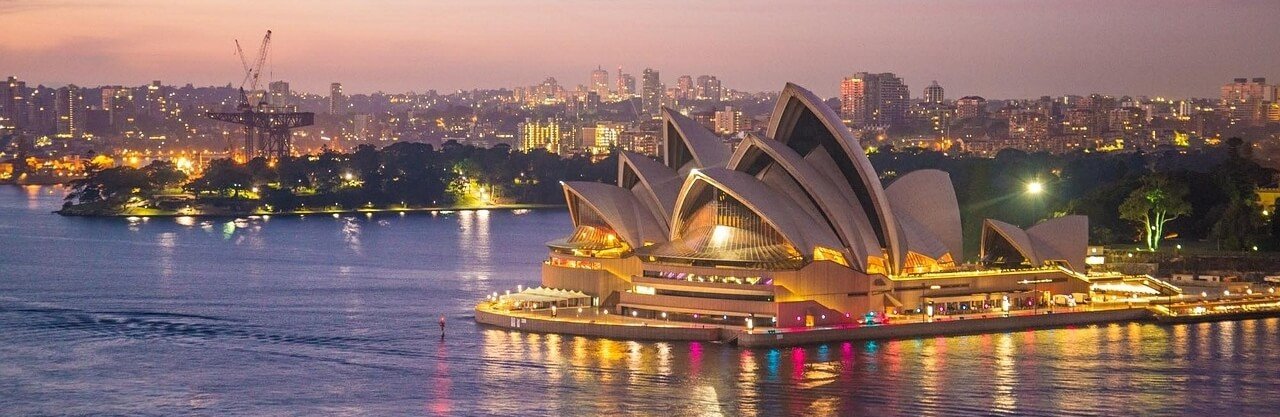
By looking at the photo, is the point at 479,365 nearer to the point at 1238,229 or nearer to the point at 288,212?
the point at 1238,229

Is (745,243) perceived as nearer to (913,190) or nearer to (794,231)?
(794,231)

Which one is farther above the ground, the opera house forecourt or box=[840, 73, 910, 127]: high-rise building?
box=[840, 73, 910, 127]: high-rise building

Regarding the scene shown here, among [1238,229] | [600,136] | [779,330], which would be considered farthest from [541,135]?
[779,330]

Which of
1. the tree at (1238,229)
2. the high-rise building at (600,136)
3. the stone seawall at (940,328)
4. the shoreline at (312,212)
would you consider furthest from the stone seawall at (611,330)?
the high-rise building at (600,136)

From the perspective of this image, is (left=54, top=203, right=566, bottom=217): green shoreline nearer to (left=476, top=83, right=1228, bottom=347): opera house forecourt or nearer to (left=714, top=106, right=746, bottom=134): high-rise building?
(left=714, top=106, right=746, bottom=134): high-rise building

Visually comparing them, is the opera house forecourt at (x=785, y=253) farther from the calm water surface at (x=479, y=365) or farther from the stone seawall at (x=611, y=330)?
the calm water surface at (x=479, y=365)

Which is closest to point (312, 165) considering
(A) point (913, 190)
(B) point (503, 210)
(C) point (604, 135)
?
(B) point (503, 210)

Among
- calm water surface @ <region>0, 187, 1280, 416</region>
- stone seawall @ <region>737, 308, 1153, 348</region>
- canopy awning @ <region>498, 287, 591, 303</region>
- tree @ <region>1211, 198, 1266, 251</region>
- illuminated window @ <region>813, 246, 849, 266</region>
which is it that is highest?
tree @ <region>1211, 198, 1266, 251</region>

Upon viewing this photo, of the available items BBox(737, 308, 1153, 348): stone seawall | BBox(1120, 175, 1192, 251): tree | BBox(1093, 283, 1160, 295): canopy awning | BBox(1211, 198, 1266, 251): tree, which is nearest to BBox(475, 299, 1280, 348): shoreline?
BBox(737, 308, 1153, 348): stone seawall
